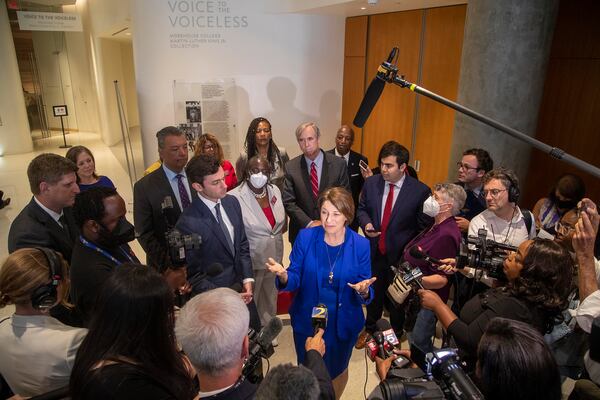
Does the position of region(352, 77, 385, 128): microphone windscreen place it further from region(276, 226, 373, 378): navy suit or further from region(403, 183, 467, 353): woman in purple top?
region(403, 183, 467, 353): woman in purple top

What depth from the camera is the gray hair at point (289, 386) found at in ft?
3.52

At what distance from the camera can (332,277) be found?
2.22m

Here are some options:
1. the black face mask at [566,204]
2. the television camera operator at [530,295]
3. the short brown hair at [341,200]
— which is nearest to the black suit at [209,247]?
the short brown hair at [341,200]

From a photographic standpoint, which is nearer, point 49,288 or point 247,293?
point 49,288

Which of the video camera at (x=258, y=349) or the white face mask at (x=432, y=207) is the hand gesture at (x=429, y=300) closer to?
the white face mask at (x=432, y=207)

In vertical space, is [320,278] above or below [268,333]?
below

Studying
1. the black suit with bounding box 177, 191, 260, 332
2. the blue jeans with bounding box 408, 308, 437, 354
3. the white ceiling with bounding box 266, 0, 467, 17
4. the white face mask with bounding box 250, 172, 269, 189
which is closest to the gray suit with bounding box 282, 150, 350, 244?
the white face mask with bounding box 250, 172, 269, 189

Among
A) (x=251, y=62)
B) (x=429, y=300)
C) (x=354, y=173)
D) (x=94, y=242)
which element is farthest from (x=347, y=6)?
(x=94, y=242)

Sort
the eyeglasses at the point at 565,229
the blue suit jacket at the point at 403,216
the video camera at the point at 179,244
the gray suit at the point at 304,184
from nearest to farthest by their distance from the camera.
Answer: the video camera at the point at 179,244 < the eyeglasses at the point at 565,229 < the blue suit jacket at the point at 403,216 < the gray suit at the point at 304,184

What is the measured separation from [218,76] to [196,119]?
690 millimetres

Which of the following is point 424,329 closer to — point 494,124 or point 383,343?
point 383,343

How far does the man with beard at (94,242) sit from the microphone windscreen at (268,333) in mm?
885

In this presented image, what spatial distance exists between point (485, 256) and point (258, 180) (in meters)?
1.60

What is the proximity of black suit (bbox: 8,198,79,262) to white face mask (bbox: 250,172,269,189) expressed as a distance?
1236mm
